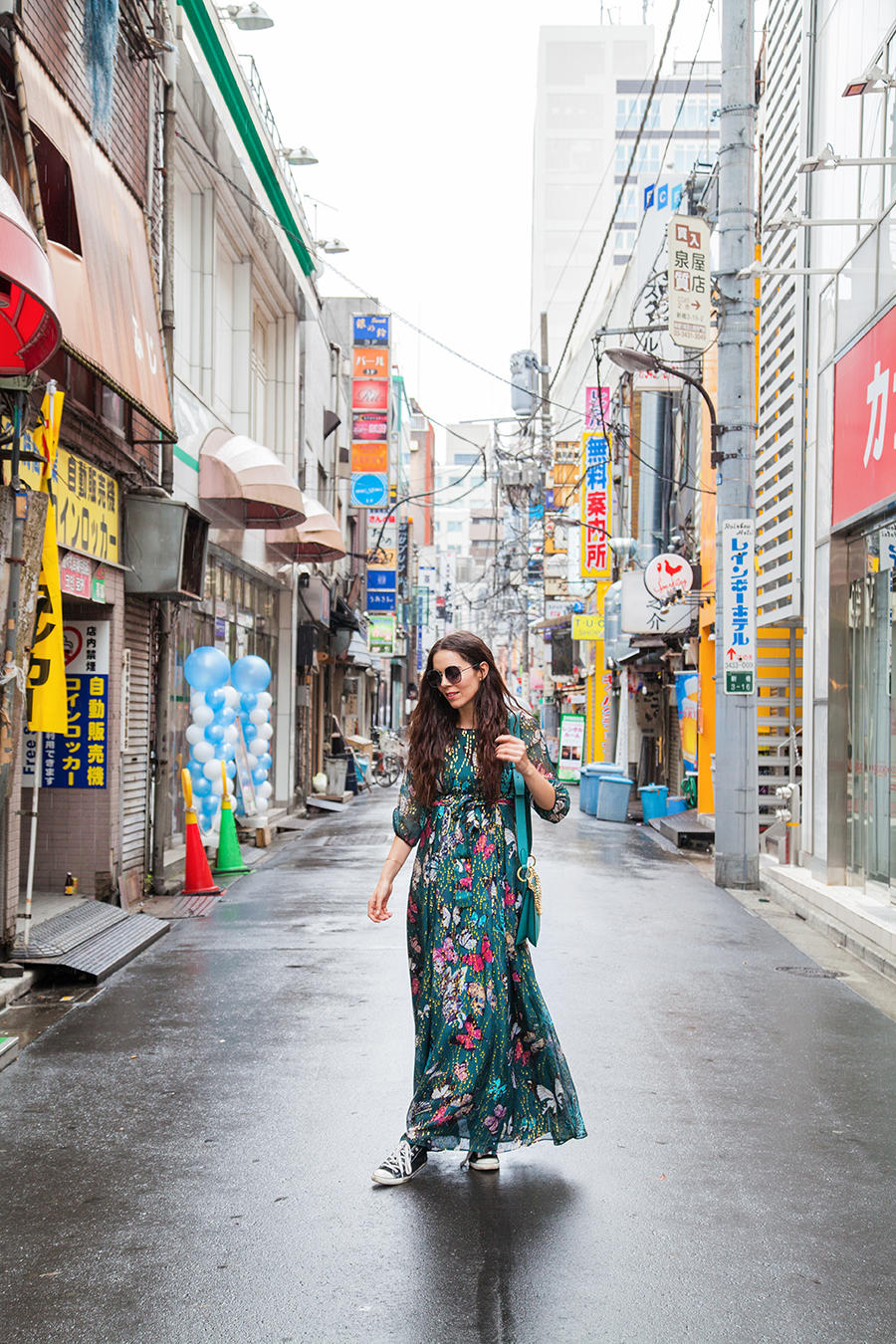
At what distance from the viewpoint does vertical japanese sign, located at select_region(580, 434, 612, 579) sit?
31.6 metres

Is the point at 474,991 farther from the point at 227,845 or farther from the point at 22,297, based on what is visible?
the point at 227,845

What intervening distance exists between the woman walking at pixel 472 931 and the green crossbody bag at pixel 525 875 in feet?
0.08

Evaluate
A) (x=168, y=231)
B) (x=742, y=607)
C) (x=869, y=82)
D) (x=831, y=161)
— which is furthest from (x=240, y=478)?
(x=869, y=82)

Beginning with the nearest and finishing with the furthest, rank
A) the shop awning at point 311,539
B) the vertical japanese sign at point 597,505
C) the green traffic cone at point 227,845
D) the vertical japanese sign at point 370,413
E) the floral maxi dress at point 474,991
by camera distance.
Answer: the floral maxi dress at point 474,991 → the green traffic cone at point 227,845 → the shop awning at point 311,539 → the vertical japanese sign at point 370,413 → the vertical japanese sign at point 597,505

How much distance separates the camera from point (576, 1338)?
3.31 metres

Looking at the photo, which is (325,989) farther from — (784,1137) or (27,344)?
(27,344)

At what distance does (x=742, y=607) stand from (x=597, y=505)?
1886 cm

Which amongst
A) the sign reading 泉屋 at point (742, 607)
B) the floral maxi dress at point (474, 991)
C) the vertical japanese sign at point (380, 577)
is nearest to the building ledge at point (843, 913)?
the sign reading 泉屋 at point (742, 607)

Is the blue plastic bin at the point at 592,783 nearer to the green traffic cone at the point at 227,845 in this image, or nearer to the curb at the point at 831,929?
the curb at the point at 831,929

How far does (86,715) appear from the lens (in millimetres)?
10445

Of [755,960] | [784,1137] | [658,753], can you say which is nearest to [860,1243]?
[784,1137]

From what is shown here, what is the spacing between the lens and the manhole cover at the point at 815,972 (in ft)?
28.0

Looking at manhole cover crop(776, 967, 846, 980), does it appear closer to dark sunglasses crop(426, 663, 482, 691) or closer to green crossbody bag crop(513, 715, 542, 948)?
green crossbody bag crop(513, 715, 542, 948)

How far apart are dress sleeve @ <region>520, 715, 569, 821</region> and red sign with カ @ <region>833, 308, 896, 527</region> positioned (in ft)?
18.1
